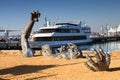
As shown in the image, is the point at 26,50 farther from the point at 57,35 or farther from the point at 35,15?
the point at 57,35

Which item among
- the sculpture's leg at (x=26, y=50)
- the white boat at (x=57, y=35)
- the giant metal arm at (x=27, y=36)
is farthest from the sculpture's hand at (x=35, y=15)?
the white boat at (x=57, y=35)

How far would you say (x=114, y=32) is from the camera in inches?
5901

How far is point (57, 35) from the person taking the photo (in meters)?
61.0

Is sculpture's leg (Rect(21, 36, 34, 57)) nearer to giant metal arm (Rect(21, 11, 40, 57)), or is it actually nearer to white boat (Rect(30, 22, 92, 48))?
giant metal arm (Rect(21, 11, 40, 57))

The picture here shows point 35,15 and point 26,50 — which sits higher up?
point 35,15

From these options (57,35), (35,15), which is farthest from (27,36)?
(57,35)

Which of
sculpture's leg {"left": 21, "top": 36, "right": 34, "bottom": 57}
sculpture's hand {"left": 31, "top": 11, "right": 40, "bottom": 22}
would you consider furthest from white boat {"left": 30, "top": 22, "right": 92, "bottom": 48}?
sculpture's leg {"left": 21, "top": 36, "right": 34, "bottom": 57}

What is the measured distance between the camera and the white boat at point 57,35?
59241 millimetres

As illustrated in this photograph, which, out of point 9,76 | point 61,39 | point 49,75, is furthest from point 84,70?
point 61,39

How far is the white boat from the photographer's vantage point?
5924 cm

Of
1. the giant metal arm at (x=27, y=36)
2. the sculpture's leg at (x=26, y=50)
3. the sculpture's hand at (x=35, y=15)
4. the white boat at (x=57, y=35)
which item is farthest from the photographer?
the white boat at (x=57, y=35)

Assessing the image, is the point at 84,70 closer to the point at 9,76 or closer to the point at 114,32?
the point at 9,76

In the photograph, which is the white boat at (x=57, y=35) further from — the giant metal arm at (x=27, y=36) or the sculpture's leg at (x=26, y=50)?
the sculpture's leg at (x=26, y=50)

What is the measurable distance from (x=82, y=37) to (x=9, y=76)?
56.8 m
